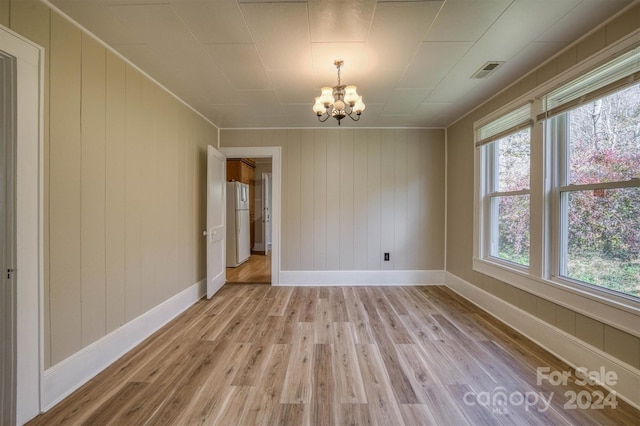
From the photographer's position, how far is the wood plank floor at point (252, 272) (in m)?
4.40

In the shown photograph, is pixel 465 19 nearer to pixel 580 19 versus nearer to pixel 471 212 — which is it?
pixel 580 19

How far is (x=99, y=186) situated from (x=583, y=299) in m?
3.71

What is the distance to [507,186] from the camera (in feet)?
A: 9.46

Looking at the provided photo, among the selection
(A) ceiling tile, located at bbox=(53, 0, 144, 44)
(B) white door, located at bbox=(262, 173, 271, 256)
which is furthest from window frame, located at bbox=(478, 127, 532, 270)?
(B) white door, located at bbox=(262, 173, 271, 256)

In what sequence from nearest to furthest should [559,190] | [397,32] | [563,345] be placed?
1. [397,32]
2. [563,345]
3. [559,190]

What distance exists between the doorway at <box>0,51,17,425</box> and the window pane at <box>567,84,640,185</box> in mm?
3729

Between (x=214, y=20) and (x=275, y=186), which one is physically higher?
(x=214, y=20)

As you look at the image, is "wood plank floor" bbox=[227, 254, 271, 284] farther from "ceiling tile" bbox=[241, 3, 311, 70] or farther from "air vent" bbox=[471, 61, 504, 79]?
"air vent" bbox=[471, 61, 504, 79]

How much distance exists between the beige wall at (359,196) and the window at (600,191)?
1916mm

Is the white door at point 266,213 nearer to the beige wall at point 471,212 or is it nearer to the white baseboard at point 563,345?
the beige wall at point 471,212

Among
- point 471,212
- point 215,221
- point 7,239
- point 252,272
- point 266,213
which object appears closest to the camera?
point 7,239

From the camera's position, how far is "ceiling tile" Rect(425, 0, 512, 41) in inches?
63.1

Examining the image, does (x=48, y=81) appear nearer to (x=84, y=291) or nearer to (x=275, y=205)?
(x=84, y=291)

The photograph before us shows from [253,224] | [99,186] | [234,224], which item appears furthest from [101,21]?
[253,224]
